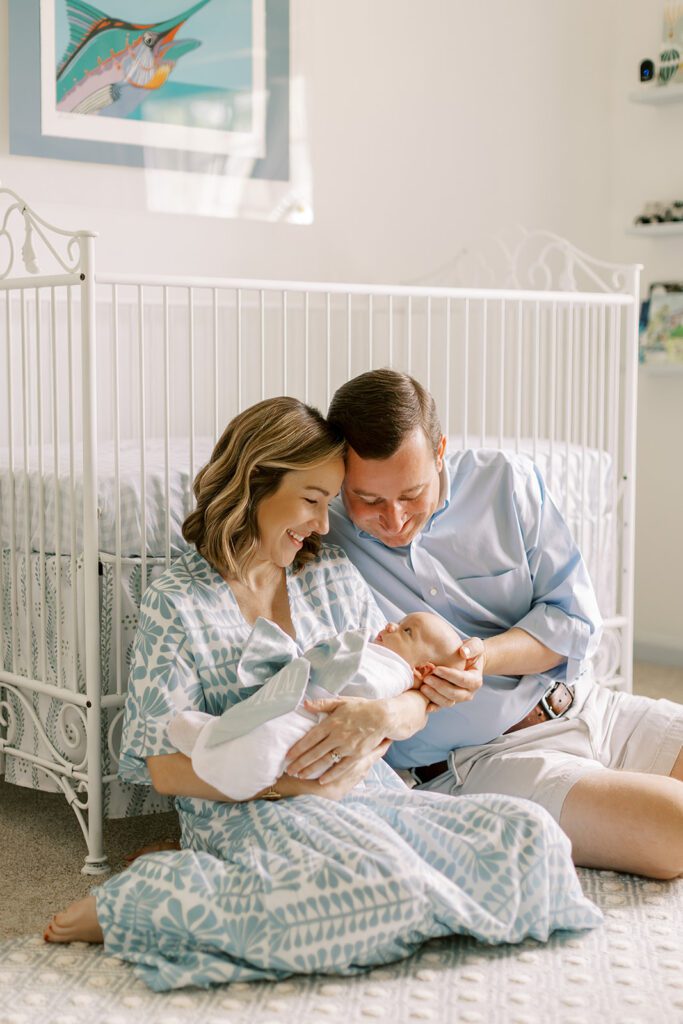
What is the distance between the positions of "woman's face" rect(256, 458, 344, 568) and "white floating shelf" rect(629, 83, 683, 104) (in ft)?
7.49

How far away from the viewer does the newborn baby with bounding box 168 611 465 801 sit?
1.62 m

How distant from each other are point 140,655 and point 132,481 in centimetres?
43

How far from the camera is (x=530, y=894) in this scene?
1638mm

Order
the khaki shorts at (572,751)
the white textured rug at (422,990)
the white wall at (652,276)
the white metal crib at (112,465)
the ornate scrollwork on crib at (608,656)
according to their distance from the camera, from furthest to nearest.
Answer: the white wall at (652,276), the ornate scrollwork on crib at (608,656), the white metal crib at (112,465), the khaki shorts at (572,751), the white textured rug at (422,990)

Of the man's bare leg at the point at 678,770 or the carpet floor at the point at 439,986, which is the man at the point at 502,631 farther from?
the carpet floor at the point at 439,986

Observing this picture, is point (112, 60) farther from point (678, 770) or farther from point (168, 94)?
point (678, 770)

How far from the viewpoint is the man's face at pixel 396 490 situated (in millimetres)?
1847

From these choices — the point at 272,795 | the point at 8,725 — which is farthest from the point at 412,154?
the point at 272,795

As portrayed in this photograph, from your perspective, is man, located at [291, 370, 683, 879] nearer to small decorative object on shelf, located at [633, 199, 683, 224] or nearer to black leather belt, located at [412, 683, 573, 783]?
black leather belt, located at [412, 683, 573, 783]

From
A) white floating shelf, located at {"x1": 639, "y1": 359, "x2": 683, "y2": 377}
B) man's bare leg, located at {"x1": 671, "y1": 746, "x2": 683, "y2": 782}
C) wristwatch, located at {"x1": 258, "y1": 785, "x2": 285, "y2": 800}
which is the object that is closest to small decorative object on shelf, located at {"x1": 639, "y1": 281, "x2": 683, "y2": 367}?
white floating shelf, located at {"x1": 639, "y1": 359, "x2": 683, "y2": 377}

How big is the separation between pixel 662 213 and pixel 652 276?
0.18 metres

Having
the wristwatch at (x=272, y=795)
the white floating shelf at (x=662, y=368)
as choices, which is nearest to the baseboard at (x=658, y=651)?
the white floating shelf at (x=662, y=368)

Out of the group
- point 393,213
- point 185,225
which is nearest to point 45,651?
point 185,225

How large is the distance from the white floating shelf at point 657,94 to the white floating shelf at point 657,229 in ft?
1.19
